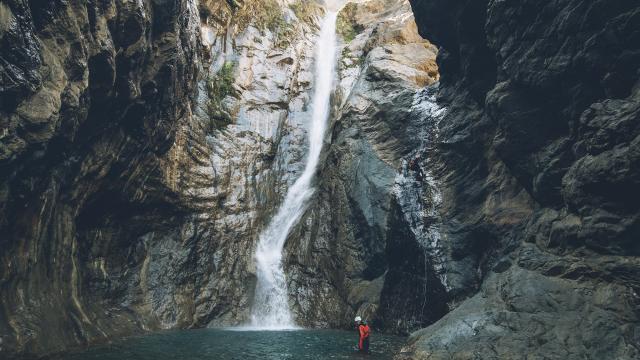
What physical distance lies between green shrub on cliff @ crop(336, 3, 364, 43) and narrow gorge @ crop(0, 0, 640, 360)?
1245 cm

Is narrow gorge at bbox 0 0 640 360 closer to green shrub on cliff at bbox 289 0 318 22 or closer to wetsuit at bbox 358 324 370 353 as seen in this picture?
wetsuit at bbox 358 324 370 353

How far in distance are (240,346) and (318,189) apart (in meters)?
13.4

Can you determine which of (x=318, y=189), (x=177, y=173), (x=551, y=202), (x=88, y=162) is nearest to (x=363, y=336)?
(x=551, y=202)

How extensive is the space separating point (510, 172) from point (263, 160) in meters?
16.5

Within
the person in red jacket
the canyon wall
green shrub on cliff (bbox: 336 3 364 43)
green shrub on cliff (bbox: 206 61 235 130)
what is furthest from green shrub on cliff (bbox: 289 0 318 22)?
the person in red jacket

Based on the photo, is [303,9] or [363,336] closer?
[363,336]

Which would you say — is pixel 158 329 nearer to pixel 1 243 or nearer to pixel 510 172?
pixel 1 243

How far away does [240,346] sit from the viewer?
659 inches

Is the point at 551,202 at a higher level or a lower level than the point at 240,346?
higher

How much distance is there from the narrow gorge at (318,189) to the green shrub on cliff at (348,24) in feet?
40.8

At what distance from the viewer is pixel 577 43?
13.3 meters

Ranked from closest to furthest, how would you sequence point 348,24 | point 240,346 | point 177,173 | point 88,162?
1. point 240,346
2. point 88,162
3. point 177,173
4. point 348,24

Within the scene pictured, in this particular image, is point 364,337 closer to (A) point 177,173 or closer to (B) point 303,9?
(A) point 177,173

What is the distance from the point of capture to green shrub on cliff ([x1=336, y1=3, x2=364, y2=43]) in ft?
149
